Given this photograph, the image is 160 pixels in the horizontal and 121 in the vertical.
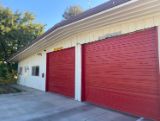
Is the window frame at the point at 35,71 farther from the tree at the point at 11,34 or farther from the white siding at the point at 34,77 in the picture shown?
the tree at the point at 11,34

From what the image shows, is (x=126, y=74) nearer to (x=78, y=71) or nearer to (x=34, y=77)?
(x=78, y=71)

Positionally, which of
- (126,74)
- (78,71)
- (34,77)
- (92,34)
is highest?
(92,34)

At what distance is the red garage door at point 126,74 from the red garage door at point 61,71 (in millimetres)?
1356

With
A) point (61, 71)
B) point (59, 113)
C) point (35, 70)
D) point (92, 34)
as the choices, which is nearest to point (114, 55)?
point (92, 34)

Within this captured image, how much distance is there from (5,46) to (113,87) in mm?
19807

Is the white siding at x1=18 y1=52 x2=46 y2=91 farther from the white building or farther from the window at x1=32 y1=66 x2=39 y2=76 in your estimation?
the white building

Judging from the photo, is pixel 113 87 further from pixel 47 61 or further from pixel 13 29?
pixel 13 29

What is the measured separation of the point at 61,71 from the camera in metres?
11.9

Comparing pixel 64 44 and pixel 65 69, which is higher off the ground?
pixel 64 44

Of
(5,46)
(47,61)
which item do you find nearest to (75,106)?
(47,61)

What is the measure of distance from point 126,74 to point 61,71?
5.15 metres

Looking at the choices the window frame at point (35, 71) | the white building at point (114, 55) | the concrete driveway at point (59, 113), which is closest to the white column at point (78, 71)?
the white building at point (114, 55)

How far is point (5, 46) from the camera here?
2477 cm

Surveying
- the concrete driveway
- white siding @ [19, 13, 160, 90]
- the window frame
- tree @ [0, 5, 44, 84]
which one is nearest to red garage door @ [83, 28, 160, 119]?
white siding @ [19, 13, 160, 90]
